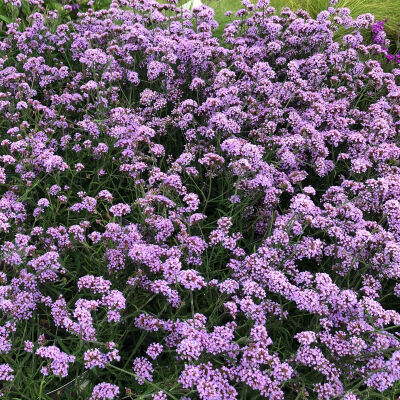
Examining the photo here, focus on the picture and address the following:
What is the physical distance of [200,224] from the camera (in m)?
2.95

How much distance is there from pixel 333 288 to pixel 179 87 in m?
2.63

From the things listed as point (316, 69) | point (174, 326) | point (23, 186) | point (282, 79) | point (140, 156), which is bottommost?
point (23, 186)

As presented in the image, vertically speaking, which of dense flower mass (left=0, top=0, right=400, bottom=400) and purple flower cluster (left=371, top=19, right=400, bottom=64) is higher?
purple flower cluster (left=371, top=19, right=400, bottom=64)

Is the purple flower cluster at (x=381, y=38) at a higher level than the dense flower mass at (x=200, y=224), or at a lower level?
higher

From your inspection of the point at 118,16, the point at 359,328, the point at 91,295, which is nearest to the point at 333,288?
the point at 359,328

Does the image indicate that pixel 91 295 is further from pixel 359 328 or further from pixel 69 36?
pixel 69 36

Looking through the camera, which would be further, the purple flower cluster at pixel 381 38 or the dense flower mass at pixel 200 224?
the purple flower cluster at pixel 381 38

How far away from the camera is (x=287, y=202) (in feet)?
11.5

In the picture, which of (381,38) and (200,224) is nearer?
(200,224)

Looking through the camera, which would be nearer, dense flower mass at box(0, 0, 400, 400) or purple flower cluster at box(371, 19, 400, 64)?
dense flower mass at box(0, 0, 400, 400)

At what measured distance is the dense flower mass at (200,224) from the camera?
7.25 feet

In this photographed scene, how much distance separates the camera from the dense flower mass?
7.25 ft

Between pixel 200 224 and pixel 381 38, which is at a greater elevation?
pixel 381 38

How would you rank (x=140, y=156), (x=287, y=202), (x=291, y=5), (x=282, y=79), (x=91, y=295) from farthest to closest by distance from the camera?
1. (x=291, y=5)
2. (x=282, y=79)
3. (x=287, y=202)
4. (x=140, y=156)
5. (x=91, y=295)
